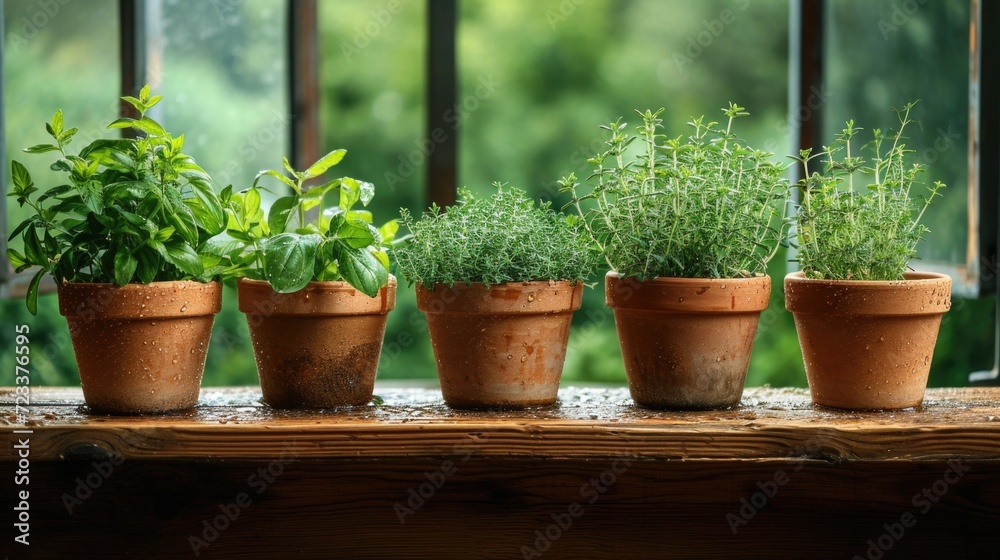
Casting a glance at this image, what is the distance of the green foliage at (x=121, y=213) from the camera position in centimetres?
103

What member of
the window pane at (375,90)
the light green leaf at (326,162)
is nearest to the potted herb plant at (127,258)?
the light green leaf at (326,162)

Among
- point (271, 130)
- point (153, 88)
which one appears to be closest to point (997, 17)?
point (153, 88)

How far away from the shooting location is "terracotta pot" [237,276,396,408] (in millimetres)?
1081

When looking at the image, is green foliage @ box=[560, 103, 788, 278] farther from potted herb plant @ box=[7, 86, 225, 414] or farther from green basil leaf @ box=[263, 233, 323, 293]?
potted herb plant @ box=[7, 86, 225, 414]

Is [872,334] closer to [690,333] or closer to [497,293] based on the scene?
[690,333]

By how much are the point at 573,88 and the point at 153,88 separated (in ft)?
13.3

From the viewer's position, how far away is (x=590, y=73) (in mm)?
6238

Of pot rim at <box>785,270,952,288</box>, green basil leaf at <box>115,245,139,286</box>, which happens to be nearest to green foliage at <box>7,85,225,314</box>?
green basil leaf at <box>115,245,139,286</box>

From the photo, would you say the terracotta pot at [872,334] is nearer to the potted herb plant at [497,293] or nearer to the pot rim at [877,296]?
the pot rim at [877,296]

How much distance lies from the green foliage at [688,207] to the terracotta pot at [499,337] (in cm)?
10

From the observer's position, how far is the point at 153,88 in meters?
2.60

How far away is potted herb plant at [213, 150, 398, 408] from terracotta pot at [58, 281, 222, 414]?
0.08 metres

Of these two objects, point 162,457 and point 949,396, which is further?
point 949,396

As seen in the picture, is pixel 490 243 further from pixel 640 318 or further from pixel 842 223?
pixel 842 223
